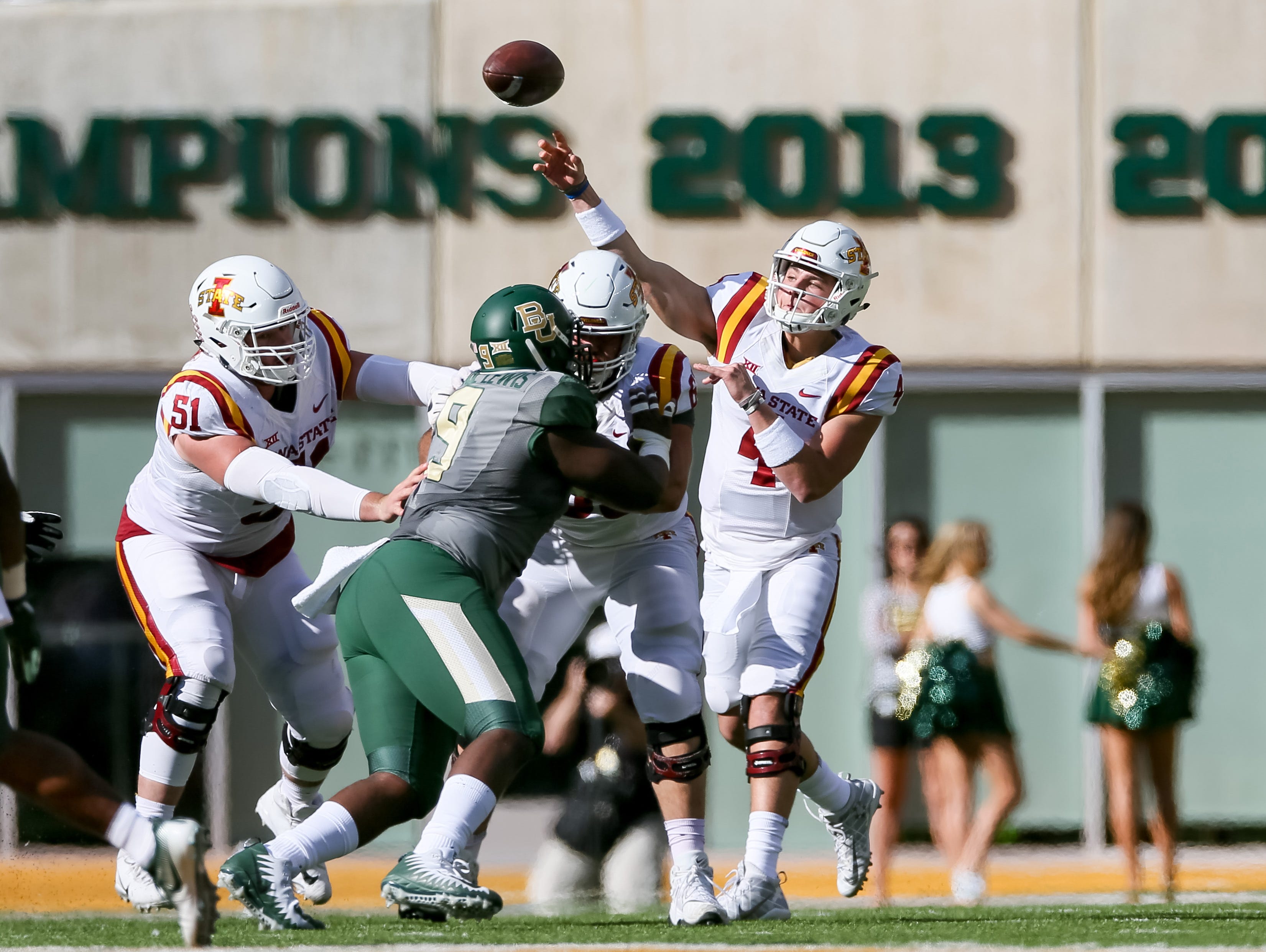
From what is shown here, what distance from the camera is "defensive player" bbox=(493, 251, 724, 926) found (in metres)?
5.63

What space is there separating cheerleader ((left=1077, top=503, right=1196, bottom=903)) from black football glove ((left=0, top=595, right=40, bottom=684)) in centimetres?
473

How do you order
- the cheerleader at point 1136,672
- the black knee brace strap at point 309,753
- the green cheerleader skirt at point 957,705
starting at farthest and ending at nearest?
the green cheerleader skirt at point 957,705 → the cheerleader at point 1136,672 → the black knee brace strap at point 309,753

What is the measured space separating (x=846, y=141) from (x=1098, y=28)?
1.56 metres

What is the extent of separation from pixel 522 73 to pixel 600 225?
0.72 metres

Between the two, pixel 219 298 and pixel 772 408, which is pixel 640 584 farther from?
pixel 219 298

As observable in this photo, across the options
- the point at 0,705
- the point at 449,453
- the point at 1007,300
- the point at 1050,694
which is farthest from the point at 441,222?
the point at 0,705

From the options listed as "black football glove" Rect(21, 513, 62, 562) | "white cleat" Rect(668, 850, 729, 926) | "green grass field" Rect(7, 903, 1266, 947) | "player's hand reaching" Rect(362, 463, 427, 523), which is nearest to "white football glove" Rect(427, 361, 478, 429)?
"player's hand reaching" Rect(362, 463, 427, 523)

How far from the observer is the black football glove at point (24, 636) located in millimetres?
4969

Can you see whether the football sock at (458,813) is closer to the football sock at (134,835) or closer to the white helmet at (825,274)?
the football sock at (134,835)

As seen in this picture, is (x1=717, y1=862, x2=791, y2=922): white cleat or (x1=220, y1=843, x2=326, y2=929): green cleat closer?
(x1=220, y1=843, x2=326, y2=929): green cleat

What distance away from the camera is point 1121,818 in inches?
313

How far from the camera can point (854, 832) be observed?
650cm

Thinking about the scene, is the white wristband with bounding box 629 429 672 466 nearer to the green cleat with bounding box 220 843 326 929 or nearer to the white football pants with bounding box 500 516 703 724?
the white football pants with bounding box 500 516 703 724

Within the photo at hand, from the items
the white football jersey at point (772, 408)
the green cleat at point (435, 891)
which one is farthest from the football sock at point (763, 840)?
the green cleat at point (435, 891)
